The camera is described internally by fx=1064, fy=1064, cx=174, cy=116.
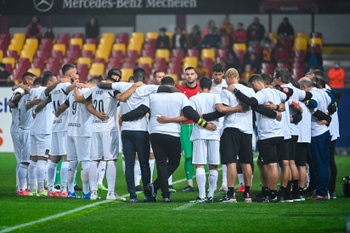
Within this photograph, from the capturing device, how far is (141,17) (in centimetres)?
4197

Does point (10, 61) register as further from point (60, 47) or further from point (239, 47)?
point (239, 47)

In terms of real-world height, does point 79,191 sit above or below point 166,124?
below

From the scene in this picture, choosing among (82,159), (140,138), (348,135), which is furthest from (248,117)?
(348,135)

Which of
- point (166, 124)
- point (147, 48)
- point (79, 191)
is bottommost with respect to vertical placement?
point (79, 191)

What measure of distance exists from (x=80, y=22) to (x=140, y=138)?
25777mm

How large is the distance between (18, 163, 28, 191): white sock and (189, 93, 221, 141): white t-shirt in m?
3.67

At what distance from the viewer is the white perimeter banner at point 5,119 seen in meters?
30.8

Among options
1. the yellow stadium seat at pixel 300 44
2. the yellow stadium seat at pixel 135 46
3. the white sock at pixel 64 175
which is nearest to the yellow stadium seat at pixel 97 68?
the yellow stadium seat at pixel 135 46

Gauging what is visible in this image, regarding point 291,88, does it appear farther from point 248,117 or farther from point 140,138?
point 140,138

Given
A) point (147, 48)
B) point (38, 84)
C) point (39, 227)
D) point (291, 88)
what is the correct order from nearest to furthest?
point (39, 227)
point (291, 88)
point (38, 84)
point (147, 48)

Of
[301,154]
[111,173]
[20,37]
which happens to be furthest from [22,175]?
[20,37]

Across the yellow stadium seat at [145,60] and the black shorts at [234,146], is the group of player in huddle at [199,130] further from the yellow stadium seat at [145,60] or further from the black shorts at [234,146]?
the yellow stadium seat at [145,60]

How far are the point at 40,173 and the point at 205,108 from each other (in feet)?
11.7

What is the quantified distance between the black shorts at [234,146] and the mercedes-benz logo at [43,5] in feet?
41.0
